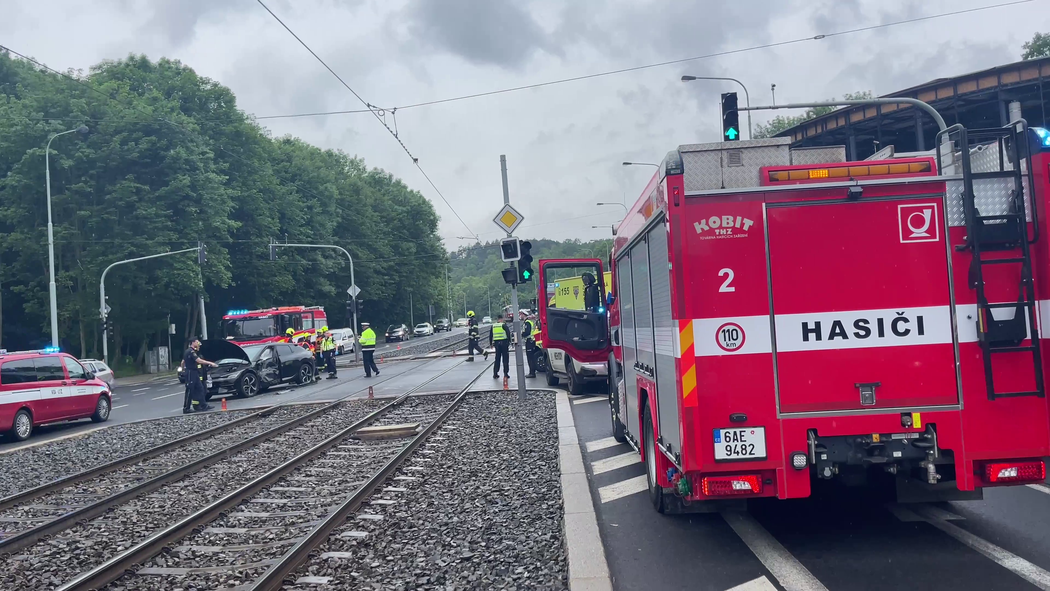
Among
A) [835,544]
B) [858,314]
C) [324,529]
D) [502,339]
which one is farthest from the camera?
[502,339]

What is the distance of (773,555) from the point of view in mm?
6270

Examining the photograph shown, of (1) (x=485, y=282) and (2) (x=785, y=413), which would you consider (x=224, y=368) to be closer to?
(2) (x=785, y=413)

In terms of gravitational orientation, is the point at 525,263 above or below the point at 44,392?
above

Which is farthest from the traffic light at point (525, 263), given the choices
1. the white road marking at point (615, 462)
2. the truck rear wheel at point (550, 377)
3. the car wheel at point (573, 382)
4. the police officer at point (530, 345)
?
the police officer at point (530, 345)

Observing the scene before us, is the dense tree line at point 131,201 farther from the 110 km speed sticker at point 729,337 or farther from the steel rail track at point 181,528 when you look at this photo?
the 110 km speed sticker at point 729,337

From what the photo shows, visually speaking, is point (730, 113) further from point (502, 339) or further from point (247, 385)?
point (247, 385)

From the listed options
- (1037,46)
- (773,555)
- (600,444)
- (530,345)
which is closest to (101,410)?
(530,345)

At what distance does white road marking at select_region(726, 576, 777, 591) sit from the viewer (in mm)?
5531

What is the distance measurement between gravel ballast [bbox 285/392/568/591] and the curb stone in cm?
11

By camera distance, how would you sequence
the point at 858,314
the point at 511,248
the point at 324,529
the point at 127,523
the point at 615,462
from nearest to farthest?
the point at 858,314, the point at 324,529, the point at 127,523, the point at 615,462, the point at 511,248

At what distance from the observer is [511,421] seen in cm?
1492

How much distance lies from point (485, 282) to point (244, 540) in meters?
161

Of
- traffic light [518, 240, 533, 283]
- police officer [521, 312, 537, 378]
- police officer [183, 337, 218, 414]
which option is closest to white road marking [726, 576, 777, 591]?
traffic light [518, 240, 533, 283]

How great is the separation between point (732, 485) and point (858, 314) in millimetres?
1409
